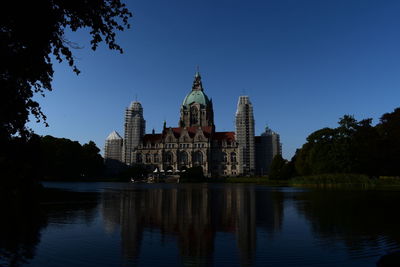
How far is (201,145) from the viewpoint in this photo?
5620 inches

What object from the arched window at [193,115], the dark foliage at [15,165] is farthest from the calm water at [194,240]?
the arched window at [193,115]

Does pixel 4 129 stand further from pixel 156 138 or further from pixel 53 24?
pixel 156 138

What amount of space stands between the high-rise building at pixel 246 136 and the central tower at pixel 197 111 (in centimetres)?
1532

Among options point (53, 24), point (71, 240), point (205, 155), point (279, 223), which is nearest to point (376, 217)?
point (279, 223)

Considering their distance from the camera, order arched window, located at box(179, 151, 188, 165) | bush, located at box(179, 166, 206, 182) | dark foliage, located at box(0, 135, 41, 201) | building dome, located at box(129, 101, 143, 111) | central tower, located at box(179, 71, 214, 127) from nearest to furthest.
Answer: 1. dark foliage, located at box(0, 135, 41, 201)
2. bush, located at box(179, 166, 206, 182)
3. arched window, located at box(179, 151, 188, 165)
4. central tower, located at box(179, 71, 214, 127)
5. building dome, located at box(129, 101, 143, 111)

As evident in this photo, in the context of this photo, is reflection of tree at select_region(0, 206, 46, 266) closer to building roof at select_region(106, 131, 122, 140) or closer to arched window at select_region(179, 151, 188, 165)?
arched window at select_region(179, 151, 188, 165)

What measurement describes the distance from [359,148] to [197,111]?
329 feet

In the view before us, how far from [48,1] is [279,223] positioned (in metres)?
14.0

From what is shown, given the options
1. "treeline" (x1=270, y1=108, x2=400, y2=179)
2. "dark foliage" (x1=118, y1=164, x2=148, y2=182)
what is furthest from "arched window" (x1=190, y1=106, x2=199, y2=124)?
"treeline" (x1=270, y1=108, x2=400, y2=179)

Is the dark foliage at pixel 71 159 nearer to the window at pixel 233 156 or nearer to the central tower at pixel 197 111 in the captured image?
the central tower at pixel 197 111

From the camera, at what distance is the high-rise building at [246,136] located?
143625mm

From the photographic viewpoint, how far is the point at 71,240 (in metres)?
12.2

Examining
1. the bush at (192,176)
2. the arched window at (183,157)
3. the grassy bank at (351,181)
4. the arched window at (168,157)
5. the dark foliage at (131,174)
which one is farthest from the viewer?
the arched window at (168,157)

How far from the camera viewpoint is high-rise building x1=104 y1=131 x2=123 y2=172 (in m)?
179
